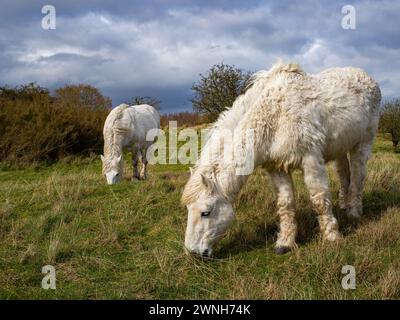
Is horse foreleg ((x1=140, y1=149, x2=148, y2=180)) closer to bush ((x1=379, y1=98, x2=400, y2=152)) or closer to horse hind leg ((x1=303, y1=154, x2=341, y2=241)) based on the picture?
horse hind leg ((x1=303, y1=154, x2=341, y2=241))

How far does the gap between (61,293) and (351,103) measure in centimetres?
443

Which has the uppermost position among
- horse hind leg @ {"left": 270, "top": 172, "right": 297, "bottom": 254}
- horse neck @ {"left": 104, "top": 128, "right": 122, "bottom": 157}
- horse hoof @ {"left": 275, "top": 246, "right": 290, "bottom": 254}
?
horse neck @ {"left": 104, "top": 128, "right": 122, "bottom": 157}

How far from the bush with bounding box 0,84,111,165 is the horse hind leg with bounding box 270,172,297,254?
1219 cm

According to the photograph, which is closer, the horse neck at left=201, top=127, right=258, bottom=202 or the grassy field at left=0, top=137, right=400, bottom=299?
the grassy field at left=0, top=137, right=400, bottom=299

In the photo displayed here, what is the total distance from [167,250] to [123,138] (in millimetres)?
6620

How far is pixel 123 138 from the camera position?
1158 centimetres

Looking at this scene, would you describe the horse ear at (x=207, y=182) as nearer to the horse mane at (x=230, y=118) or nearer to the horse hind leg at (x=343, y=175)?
the horse mane at (x=230, y=118)

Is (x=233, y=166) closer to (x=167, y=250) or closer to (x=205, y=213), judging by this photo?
(x=205, y=213)

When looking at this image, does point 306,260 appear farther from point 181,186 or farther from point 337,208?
point 181,186

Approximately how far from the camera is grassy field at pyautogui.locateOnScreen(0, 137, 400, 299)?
14.8 ft

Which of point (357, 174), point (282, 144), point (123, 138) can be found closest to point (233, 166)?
point (282, 144)

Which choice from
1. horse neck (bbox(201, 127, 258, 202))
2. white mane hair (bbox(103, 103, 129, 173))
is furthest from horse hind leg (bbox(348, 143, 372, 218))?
white mane hair (bbox(103, 103, 129, 173))

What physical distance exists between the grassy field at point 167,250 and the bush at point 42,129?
892cm

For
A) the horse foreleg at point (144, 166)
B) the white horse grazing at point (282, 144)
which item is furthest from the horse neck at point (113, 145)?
the white horse grazing at point (282, 144)
